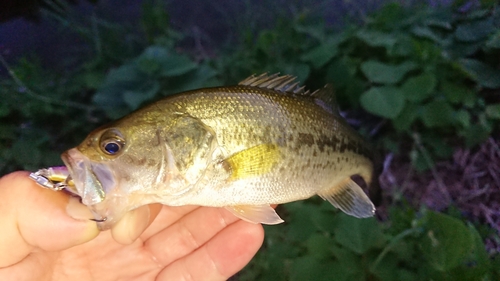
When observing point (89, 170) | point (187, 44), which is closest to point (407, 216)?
point (89, 170)

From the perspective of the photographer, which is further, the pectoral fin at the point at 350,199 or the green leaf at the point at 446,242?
the pectoral fin at the point at 350,199

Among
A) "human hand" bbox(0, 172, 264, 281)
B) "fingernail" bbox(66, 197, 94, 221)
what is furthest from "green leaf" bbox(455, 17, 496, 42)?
"fingernail" bbox(66, 197, 94, 221)

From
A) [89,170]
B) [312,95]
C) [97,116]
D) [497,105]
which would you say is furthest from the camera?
[97,116]

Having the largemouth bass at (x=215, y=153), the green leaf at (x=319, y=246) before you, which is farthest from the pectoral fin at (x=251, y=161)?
the green leaf at (x=319, y=246)

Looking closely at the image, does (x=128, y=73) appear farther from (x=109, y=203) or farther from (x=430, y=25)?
(x=430, y=25)

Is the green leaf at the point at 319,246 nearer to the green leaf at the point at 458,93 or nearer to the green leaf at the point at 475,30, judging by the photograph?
the green leaf at the point at 458,93

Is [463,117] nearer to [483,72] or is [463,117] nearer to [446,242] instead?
[483,72]

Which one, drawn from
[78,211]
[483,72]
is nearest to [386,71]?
[483,72]
